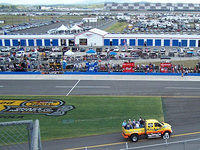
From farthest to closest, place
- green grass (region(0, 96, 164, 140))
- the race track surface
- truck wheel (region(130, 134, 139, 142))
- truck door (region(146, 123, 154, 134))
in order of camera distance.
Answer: the race track surface, green grass (region(0, 96, 164, 140)), truck door (region(146, 123, 154, 134)), truck wheel (region(130, 134, 139, 142))

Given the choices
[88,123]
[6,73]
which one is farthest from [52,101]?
[6,73]

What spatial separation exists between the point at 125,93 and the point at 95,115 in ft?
21.8

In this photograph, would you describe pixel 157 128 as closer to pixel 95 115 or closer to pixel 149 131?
pixel 149 131

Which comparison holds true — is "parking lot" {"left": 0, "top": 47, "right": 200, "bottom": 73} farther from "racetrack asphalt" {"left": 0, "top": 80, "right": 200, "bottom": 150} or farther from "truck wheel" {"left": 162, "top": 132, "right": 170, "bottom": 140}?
"truck wheel" {"left": 162, "top": 132, "right": 170, "bottom": 140}

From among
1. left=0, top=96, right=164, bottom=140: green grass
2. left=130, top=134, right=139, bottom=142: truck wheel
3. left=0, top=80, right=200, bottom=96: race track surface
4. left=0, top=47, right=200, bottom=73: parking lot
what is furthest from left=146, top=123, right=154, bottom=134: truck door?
left=0, top=47, right=200, bottom=73: parking lot

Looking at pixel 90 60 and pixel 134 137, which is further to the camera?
pixel 90 60

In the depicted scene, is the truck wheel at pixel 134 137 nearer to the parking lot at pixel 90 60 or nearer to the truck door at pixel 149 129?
the truck door at pixel 149 129

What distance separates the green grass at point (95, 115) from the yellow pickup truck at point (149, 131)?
2.01 metres

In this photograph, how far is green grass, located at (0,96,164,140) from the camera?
18.5 m

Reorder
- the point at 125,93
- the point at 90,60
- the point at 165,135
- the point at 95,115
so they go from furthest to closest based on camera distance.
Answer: the point at 90,60 → the point at 125,93 → the point at 95,115 → the point at 165,135

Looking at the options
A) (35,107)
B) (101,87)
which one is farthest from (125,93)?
(35,107)

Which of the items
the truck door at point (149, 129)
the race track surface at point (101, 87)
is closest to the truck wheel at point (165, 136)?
the truck door at point (149, 129)

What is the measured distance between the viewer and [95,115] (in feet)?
70.2

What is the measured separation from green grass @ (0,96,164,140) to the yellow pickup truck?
2.01m
